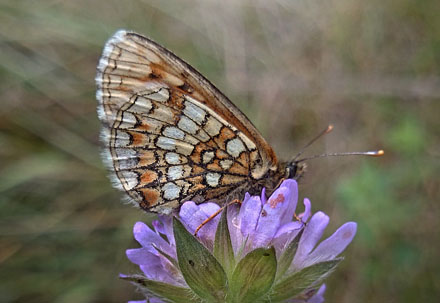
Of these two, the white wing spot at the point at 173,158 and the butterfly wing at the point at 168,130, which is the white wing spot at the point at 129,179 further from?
the white wing spot at the point at 173,158

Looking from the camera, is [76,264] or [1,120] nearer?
[76,264]

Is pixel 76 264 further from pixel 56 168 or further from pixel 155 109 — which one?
pixel 155 109

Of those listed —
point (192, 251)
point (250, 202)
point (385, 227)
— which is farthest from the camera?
point (385, 227)

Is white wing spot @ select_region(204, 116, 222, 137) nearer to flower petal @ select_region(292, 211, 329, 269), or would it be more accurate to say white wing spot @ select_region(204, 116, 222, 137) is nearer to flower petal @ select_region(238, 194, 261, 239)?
flower petal @ select_region(238, 194, 261, 239)

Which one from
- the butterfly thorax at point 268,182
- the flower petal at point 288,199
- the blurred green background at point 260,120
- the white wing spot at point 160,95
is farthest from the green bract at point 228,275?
the blurred green background at point 260,120

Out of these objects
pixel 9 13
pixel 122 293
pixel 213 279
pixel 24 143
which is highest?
pixel 9 13

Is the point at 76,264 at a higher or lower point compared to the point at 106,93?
lower

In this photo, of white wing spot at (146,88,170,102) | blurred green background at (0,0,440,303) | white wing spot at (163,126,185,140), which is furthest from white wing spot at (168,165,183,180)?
blurred green background at (0,0,440,303)

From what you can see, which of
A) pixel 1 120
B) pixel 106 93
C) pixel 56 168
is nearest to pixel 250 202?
pixel 106 93
